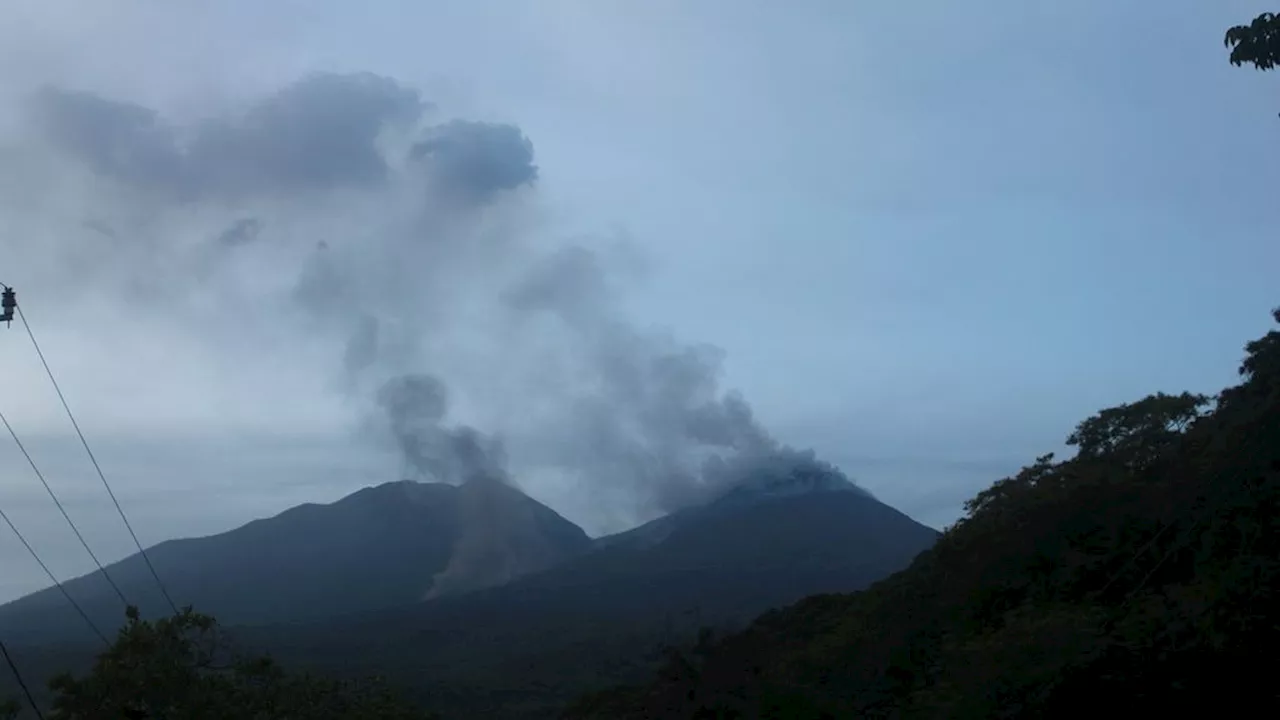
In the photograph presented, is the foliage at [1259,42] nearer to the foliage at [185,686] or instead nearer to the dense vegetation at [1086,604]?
the dense vegetation at [1086,604]

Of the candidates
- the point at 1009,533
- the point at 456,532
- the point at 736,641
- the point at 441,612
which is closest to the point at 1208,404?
the point at 1009,533

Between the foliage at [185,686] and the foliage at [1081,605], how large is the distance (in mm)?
5530

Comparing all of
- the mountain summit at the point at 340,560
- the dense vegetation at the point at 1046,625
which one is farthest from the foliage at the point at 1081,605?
the mountain summit at the point at 340,560

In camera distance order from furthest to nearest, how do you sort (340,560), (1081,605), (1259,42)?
1. (340,560)
2. (1081,605)
3. (1259,42)

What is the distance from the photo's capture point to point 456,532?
169000 millimetres

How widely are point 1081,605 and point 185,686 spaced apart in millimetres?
12770

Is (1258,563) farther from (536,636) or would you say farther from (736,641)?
(536,636)

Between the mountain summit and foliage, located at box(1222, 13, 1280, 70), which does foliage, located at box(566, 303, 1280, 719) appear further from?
the mountain summit

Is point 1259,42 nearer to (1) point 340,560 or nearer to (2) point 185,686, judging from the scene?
(2) point 185,686

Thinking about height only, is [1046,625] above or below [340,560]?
below

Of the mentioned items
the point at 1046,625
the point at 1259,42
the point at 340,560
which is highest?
the point at 340,560

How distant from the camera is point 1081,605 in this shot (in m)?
15.2

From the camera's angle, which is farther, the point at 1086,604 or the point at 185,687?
the point at 185,687

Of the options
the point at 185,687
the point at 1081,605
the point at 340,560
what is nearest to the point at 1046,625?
the point at 1081,605
